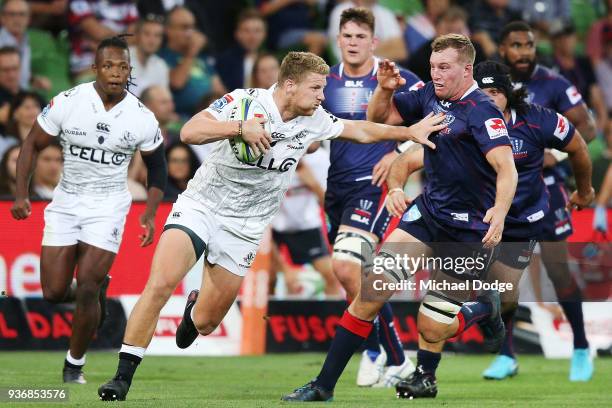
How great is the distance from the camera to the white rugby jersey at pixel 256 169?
880 centimetres

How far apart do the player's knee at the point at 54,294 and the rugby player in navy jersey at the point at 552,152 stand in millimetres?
3842

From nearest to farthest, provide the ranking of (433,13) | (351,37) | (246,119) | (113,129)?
1. (246,119)
2. (113,129)
3. (351,37)
4. (433,13)

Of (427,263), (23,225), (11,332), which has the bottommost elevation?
(11,332)

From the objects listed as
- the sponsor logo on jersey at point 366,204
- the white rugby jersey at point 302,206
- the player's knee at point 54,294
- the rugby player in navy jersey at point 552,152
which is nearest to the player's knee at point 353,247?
the sponsor logo on jersey at point 366,204

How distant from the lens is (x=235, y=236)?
917 centimetres

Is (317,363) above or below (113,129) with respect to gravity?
below

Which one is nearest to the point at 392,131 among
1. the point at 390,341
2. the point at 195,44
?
the point at 390,341

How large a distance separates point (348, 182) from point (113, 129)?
2082mm

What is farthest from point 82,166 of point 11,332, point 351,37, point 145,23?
point 145,23

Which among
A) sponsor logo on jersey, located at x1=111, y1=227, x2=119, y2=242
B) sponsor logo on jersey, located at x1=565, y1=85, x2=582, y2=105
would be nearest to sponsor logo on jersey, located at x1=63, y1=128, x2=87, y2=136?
sponsor logo on jersey, located at x1=111, y1=227, x2=119, y2=242

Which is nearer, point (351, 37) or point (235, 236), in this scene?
point (235, 236)

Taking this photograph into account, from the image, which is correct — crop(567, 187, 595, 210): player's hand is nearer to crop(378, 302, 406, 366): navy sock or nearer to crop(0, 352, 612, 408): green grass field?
crop(0, 352, 612, 408): green grass field

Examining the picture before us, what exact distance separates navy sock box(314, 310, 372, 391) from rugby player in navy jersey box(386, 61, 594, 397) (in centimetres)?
137

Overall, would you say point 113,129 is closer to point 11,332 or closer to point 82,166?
point 82,166
